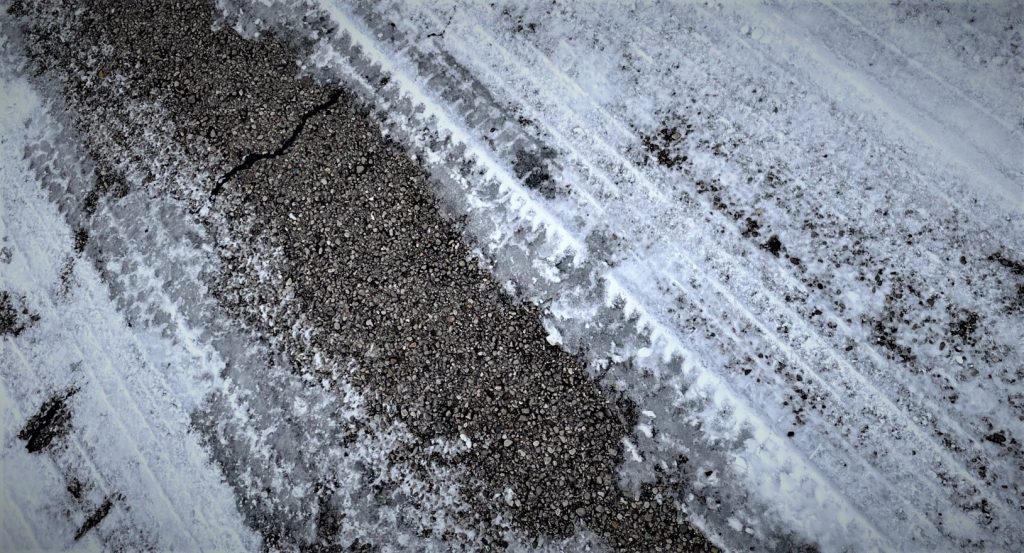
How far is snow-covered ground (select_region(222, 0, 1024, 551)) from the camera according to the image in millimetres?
2672

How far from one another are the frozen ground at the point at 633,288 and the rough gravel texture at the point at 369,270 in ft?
0.28

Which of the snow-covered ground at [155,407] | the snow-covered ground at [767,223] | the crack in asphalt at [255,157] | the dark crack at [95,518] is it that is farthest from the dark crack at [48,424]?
the snow-covered ground at [767,223]

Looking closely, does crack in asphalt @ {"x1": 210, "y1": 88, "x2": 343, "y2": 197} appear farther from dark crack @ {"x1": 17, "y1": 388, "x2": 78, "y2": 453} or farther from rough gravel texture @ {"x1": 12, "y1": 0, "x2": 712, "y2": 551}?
dark crack @ {"x1": 17, "y1": 388, "x2": 78, "y2": 453}

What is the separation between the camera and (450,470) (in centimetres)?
282

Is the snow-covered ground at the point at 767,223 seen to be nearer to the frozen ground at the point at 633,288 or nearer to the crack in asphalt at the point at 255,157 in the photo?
the frozen ground at the point at 633,288

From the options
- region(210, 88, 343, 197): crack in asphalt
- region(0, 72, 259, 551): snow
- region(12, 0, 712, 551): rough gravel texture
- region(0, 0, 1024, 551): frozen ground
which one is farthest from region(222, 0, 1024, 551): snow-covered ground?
region(0, 72, 259, 551): snow

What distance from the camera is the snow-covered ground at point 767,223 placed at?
2672 millimetres

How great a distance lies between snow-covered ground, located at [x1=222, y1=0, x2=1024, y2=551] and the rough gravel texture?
19 centimetres

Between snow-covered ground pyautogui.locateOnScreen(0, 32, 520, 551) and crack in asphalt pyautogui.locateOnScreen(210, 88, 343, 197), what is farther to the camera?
crack in asphalt pyautogui.locateOnScreen(210, 88, 343, 197)

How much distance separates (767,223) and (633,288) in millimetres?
858

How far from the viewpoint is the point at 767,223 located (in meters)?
2.94

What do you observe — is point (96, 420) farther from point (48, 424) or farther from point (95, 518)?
point (95, 518)

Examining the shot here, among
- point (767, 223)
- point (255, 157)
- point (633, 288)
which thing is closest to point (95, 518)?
point (255, 157)

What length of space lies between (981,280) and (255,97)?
439 centimetres
